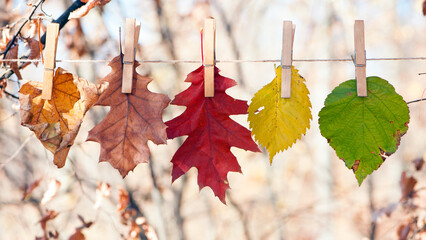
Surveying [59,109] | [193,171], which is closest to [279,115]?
[59,109]

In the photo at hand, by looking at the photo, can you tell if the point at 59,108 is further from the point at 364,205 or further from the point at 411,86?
the point at 411,86

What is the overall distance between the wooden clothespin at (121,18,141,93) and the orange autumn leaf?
0.02 meters

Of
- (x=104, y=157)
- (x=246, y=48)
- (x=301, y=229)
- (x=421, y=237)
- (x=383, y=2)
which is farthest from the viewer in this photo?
(x=383, y=2)

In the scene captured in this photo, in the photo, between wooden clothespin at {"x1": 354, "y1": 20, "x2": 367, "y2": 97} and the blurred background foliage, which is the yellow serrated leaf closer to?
wooden clothespin at {"x1": 354, "y1": 20, "x2": 367, "y2": 97}

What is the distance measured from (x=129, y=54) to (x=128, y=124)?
0.64 ft

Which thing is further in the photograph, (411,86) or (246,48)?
(411,86)

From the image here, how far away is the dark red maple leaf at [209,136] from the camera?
0.93 metres

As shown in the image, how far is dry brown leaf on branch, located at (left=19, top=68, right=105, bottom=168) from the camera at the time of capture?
919 millimetres

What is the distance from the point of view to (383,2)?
6977mm

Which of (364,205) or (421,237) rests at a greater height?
(421,237)

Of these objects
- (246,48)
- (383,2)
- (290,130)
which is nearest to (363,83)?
(290,130)

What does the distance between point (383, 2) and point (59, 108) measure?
7582mm

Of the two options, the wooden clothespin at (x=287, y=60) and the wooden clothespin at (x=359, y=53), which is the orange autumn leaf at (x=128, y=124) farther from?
the wooden clothespin at (x=359, y=53)

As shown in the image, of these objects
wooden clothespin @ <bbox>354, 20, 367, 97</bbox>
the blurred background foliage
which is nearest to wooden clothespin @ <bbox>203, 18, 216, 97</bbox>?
wooden clothespin @ <bbox>354, 20, 367, 97</bbox>
